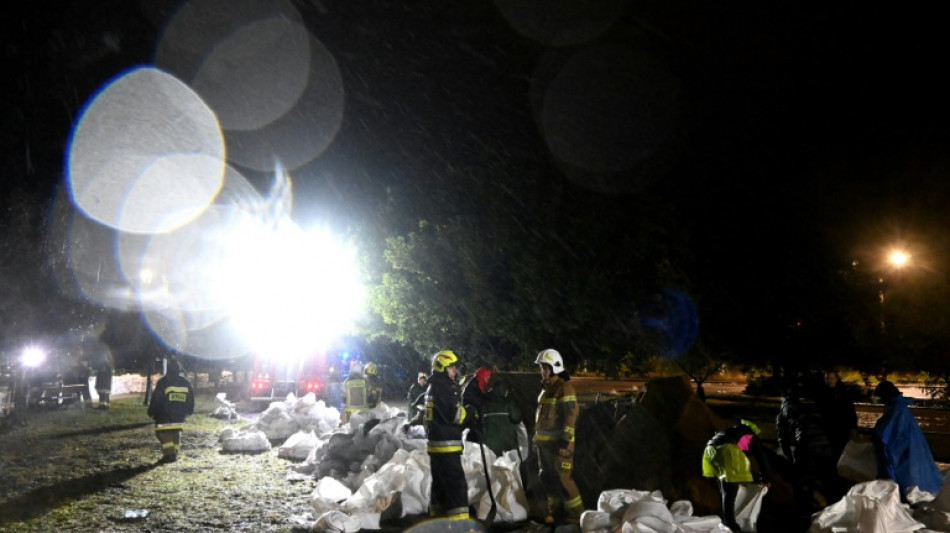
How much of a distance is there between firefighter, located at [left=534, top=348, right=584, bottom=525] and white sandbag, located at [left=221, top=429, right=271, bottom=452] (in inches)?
290

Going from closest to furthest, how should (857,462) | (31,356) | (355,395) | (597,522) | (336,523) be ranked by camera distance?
(597,522)
(336,523)
(857,462)
(355,395)
(31,356)

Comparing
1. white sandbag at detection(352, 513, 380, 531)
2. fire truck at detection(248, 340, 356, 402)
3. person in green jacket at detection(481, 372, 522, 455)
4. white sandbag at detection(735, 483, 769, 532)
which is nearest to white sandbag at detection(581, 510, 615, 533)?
white sandbag at detection(735, 483, 769, 532)

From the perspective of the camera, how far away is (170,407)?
11367 millimetres

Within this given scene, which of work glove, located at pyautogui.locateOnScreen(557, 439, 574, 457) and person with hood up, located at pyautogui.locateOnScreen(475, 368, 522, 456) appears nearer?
work glove, located at pyautogui.locateOnScreen(557, 439, 574, 457)

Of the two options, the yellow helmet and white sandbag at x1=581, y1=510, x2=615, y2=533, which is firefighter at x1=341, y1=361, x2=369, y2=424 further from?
white sandbag at x1=581, y1=510, x2=615, y2=533

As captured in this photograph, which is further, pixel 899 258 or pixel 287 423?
pixel 287 423

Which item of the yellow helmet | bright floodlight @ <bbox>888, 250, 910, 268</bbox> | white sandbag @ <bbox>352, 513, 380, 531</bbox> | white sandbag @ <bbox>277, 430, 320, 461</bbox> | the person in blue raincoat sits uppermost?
bright floodlight @ <bbox>888, 250, 910, 268</bbox>

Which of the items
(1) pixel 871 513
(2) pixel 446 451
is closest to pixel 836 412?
(1) pixel 871 513

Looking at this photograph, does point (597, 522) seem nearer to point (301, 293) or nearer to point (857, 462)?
point (857, 462)

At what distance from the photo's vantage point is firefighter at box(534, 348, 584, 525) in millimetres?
7066

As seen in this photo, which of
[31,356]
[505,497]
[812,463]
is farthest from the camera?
[31,356]

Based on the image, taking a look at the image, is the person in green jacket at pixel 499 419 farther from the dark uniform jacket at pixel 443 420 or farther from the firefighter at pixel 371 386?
the firefighter at pixel 371 386

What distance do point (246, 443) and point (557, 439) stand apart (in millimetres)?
7870

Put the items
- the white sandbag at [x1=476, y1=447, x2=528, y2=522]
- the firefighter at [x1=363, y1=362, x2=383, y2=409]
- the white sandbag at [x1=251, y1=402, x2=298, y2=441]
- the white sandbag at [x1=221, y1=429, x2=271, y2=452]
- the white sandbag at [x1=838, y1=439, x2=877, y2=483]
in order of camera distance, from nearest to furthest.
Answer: the white sandbag at [x1=476, y1=447, x2=528, y2=522] < the white sandbag at [x1=838, y1=439, x2=877, y2=483] < the white sandbag at [x1=221, y1=429, x2=271, y2=452] < the firefighter at [x1=363, y1=362, x2=383, y2=409] < the white sandbag at [x1=251, y1=402, x2=298, y2=441]
